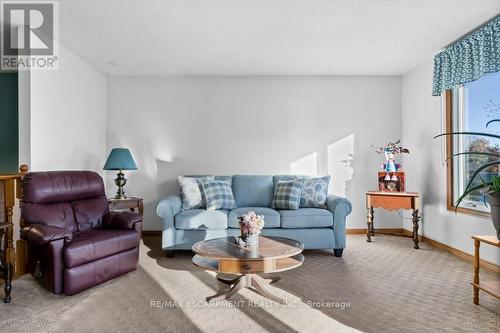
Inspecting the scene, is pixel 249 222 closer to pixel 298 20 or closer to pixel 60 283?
pixel 60 283

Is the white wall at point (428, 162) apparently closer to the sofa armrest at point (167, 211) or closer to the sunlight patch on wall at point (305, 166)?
the sunlight patch on wall at point (305, 166)

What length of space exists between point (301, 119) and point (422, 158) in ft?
5.99

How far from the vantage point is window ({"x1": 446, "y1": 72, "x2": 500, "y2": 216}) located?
137 inches

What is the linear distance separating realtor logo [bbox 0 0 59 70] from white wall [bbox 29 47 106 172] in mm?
139

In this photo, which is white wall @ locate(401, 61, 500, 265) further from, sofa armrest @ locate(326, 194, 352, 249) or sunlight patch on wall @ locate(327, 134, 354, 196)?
sofa armrest @ locate(326, 194, 352, 249)

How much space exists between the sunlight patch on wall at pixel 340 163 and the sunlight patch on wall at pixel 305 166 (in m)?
0.24

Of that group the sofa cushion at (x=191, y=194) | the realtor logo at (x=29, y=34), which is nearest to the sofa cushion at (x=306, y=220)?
the sofa cushion at (x=191, y=194)

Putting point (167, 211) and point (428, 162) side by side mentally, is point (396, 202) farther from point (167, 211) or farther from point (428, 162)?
point (167, 211)

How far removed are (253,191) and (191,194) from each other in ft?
2.86

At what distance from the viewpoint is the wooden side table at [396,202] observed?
4277mm

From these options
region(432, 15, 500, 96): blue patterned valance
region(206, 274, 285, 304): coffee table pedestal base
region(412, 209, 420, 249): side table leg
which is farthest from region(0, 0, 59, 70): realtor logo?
region(412, 209, 420, 249): side table leg

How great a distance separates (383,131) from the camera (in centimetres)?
518

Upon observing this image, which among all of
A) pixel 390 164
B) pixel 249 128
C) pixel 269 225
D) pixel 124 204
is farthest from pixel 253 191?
pixel 390 164

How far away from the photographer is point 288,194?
4207 mm
